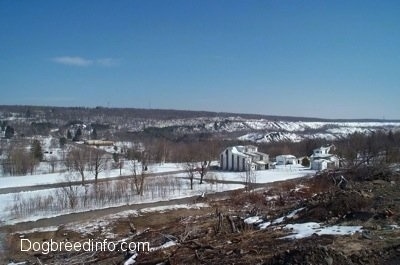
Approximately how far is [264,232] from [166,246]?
2483 mm

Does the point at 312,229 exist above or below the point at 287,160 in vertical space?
above

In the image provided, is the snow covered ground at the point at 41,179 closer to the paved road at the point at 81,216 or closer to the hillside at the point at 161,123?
the paved road at the point at 81,216

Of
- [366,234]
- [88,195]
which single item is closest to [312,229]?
→ [366,234]

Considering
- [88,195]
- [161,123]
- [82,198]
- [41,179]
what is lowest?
[41,179]

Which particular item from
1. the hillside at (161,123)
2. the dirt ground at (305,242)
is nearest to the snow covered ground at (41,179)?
the dirt ground at (305,242)

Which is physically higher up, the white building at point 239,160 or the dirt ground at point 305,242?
the dirt ground at point 305,242

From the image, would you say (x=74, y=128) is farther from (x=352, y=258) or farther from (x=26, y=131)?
(x=352, y=258)

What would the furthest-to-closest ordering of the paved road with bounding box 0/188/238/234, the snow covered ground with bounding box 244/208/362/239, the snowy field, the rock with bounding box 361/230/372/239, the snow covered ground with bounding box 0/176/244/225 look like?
the snowy field < the snow covered ground with bounding box 0/176/244/225 < the paved road with bounding box 0/188/238/234 < the snow covered ground with bounding box 244/208/362/239 < the rock with bounding box 361/230/372/239

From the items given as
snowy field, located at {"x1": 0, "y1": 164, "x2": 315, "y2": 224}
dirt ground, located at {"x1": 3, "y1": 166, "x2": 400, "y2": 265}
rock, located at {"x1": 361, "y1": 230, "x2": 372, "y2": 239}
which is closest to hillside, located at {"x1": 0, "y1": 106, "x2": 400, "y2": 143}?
snowy field, located at {"x1": 0, "y1": 164, "x2": 315, "y2": 224}

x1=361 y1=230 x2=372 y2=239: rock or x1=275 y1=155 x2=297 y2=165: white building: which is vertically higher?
x1=361 y1=230 x2=372 y2=239: rock

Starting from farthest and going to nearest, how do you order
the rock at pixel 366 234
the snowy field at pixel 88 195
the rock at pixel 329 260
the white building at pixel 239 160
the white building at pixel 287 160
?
the white building at pixel 287 160
the white building at pixel 239 160
the snowy field at pixel 88 195
the rock at pixel 366 234
the rock at pixel 329 260

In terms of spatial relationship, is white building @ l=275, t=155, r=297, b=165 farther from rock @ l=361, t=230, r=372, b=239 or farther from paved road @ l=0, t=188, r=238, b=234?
rock @ l=361, t=230, r=372, b=239

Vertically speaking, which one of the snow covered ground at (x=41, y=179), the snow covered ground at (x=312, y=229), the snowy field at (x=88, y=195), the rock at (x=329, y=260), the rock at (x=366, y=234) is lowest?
the snow covered ground at (x=41, y=179)

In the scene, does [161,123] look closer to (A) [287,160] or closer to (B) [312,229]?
(A) [287,160]
